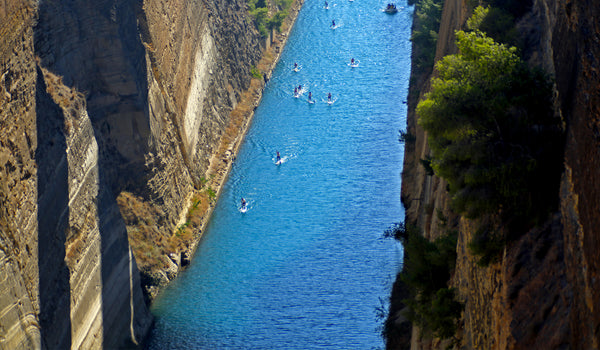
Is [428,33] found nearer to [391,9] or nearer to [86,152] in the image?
[391,9]

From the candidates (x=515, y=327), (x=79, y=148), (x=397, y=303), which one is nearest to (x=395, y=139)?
(x=397, y=303)

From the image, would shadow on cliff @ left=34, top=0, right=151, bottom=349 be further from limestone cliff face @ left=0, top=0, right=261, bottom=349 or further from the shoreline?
the shoreline

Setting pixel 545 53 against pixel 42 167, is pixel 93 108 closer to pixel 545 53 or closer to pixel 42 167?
pixel 42 167

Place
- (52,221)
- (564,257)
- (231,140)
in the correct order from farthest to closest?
1. (231,140)
2. (52,221)
3. (564,257)

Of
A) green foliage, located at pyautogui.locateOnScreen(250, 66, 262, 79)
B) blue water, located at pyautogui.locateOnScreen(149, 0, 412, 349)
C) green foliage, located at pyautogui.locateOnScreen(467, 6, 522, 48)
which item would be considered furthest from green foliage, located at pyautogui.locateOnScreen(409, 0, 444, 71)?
green foliage, located at pyautogui.locateOnScreen(467, 6, 522, 48)

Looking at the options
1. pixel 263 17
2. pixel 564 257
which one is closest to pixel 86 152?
pixel 564 257

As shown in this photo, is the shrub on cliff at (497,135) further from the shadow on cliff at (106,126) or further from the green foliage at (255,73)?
the green foliage at (255,73)

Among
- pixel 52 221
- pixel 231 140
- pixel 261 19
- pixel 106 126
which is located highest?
pixel 52 221
